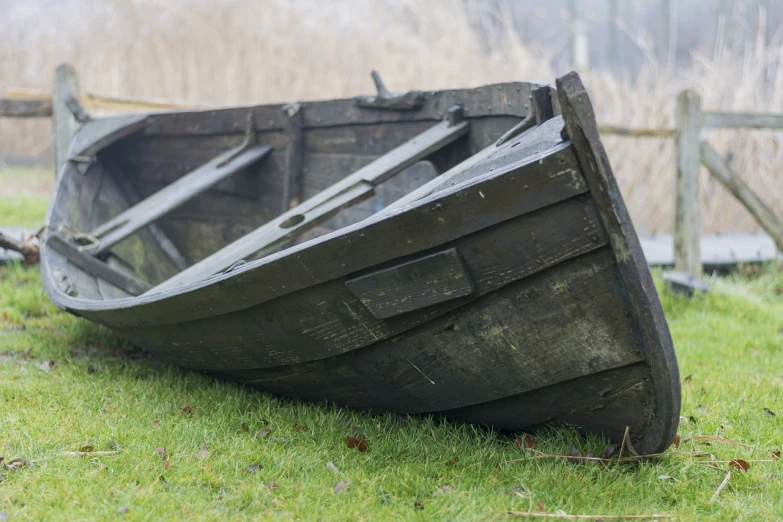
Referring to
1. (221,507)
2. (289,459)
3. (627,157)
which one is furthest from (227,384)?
(627,157)

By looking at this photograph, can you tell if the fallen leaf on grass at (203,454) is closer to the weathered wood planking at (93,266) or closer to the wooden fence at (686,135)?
the weathered wood planking at (93,266)

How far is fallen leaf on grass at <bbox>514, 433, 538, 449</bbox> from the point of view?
2.77 m

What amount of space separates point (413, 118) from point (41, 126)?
973 cm

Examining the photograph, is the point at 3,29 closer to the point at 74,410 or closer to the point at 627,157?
the point at 627,157

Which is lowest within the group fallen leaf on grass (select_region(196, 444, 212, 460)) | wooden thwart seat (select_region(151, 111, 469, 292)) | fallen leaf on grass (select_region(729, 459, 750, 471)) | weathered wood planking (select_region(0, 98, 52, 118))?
fallen leaf on grass (select_region(729, 459, 750, 471))

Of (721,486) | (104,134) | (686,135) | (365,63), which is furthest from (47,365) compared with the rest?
(365,63)

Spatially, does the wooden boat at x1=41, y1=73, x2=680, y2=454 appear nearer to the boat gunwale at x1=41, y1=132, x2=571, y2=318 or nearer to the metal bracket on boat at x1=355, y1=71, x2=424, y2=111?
the boat gunwale at x1=41, y1=132, x2=571, y2=318

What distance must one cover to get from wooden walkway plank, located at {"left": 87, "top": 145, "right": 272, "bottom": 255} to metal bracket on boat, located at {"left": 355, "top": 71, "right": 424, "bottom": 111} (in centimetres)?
89

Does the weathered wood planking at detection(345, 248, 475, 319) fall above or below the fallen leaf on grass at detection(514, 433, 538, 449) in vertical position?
above

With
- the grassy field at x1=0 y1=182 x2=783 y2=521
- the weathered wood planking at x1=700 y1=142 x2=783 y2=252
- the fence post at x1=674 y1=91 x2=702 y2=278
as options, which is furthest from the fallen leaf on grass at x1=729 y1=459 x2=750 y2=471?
the weathered wood planking at x1=700 y1=142 x2=783 y2=252

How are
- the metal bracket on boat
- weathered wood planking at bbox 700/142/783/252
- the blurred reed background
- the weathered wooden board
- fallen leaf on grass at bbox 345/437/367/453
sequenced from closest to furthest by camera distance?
the weathered wooden board, fallen leaf on grass at bbox 345/437/367/453, the metal bracket on boat, weathered wood planking at bbox 700/142/783/252, the blurred reed background

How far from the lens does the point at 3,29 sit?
1338cm

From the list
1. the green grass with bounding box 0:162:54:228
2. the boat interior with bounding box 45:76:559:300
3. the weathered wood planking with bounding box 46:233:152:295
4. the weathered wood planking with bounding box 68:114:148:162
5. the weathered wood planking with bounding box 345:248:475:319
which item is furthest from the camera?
the green grass with bounding box 0:162:54:228

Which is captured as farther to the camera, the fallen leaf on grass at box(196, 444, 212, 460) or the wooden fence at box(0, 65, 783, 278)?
the wooden fence at box(0, 65, 783, 278)
